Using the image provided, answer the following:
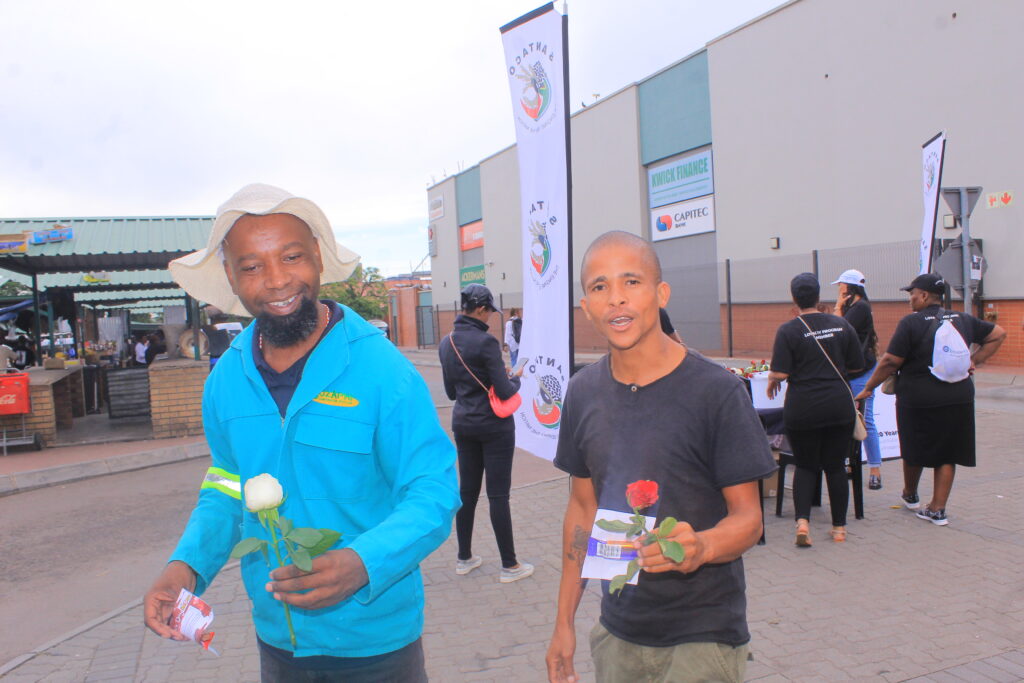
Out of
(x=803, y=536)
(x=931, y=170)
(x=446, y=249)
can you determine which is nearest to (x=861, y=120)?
(x=931, y=170)

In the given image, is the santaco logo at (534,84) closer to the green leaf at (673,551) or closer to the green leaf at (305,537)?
the green leaf at (673,551)

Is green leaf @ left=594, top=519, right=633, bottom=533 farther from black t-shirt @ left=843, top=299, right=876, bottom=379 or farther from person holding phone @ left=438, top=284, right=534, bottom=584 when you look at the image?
black t-shirt @ left=843, top=299, right=876, bottom=379

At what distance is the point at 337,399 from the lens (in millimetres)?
1988

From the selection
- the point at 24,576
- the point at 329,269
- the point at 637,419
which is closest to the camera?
the point at 637,419

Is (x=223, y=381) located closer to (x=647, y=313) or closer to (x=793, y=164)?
(x=647, y=313)

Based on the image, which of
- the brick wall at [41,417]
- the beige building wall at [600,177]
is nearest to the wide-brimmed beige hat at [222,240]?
the brick wall at [41,417]

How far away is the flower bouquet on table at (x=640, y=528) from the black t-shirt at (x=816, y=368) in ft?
11.9

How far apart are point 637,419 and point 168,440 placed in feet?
37.1

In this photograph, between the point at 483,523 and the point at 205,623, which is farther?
the point at 483,523

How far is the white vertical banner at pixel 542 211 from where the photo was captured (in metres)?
4.95

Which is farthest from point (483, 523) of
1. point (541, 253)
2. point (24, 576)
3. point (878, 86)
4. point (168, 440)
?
point (878, 86)

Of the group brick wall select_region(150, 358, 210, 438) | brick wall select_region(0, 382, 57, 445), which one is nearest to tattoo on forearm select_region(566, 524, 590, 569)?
brick wall select_region(150, 358, 210, 438)

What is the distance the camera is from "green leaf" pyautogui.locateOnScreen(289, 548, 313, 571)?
5.30 ft

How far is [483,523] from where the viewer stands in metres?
6.55
